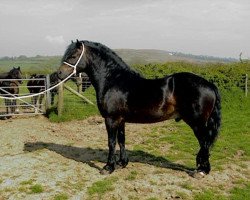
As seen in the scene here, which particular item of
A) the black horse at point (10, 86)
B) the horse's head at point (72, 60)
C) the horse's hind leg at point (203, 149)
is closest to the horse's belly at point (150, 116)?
the horse's hind leg at point (203, 149)

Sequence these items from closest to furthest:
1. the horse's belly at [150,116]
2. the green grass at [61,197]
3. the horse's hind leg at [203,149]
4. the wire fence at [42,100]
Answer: the green grass at [61,197], the horse's hind leg at [203,149], the horse's belly at [150,116], the wire fence at [42,100]

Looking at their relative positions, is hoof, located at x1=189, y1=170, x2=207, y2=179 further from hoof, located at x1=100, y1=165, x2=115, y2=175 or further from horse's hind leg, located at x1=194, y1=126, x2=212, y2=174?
hoof, located at x1=100, y1=165, x2=115, y2=175

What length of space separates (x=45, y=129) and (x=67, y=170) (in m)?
4.10

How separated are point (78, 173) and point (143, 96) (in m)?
1.87

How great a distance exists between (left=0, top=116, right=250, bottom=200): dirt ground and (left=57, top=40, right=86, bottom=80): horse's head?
1853 millimetres

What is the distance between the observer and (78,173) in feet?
20.2

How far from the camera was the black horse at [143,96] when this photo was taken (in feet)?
18.6

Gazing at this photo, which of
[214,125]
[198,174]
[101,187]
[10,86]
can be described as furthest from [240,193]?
[10,86]

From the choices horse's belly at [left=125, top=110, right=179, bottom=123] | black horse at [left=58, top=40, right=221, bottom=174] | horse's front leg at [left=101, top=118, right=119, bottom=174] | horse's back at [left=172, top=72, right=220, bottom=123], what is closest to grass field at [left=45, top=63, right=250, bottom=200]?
horse's front leg at [left=101, top=118, right=119, bottom=174]

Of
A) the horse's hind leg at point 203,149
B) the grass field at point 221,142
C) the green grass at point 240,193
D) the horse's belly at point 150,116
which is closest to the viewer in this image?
the green grass at point 240,193

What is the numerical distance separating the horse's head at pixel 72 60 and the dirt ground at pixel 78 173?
185 centimetres

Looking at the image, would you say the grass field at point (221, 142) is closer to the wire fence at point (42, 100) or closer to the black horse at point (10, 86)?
the wire fence at point (42, 100)

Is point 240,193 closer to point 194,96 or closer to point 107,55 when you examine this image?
point 194,96

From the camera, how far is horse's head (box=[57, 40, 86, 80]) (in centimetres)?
595
